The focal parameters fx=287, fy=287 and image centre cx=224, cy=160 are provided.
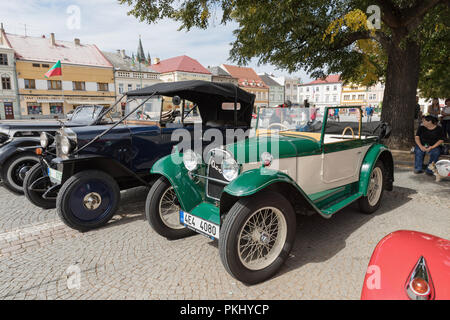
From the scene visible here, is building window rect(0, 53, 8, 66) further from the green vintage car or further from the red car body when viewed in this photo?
the red car body

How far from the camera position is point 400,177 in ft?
20.9

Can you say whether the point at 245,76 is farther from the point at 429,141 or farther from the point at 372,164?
the point at 372,164

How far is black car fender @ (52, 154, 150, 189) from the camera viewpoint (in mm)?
3955

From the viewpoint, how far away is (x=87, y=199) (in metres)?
3.89

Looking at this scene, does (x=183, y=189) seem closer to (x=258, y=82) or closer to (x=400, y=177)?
(x=400, y=177)

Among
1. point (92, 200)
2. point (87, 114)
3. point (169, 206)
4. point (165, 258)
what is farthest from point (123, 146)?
point (87, 114)

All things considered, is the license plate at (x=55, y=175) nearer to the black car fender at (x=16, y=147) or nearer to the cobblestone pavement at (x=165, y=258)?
the cobblestone pavement at (x=165, y=258)

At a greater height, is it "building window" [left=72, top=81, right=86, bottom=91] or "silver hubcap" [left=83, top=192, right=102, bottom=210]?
"building window" [left=72, top=81, right=86, bottom=91]

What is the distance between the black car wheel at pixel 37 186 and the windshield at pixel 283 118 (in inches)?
140

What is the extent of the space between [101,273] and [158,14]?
20.4 ft

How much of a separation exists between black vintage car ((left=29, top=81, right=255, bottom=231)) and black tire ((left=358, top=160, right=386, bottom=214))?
2618 mm

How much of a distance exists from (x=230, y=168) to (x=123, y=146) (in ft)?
7.53

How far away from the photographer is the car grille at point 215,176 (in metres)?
3.20

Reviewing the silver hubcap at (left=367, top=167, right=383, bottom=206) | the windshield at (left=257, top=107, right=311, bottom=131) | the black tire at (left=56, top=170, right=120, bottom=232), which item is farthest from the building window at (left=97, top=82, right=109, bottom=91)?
the silver hubcap at (left=367, top=167, right=383, bottom=206)
